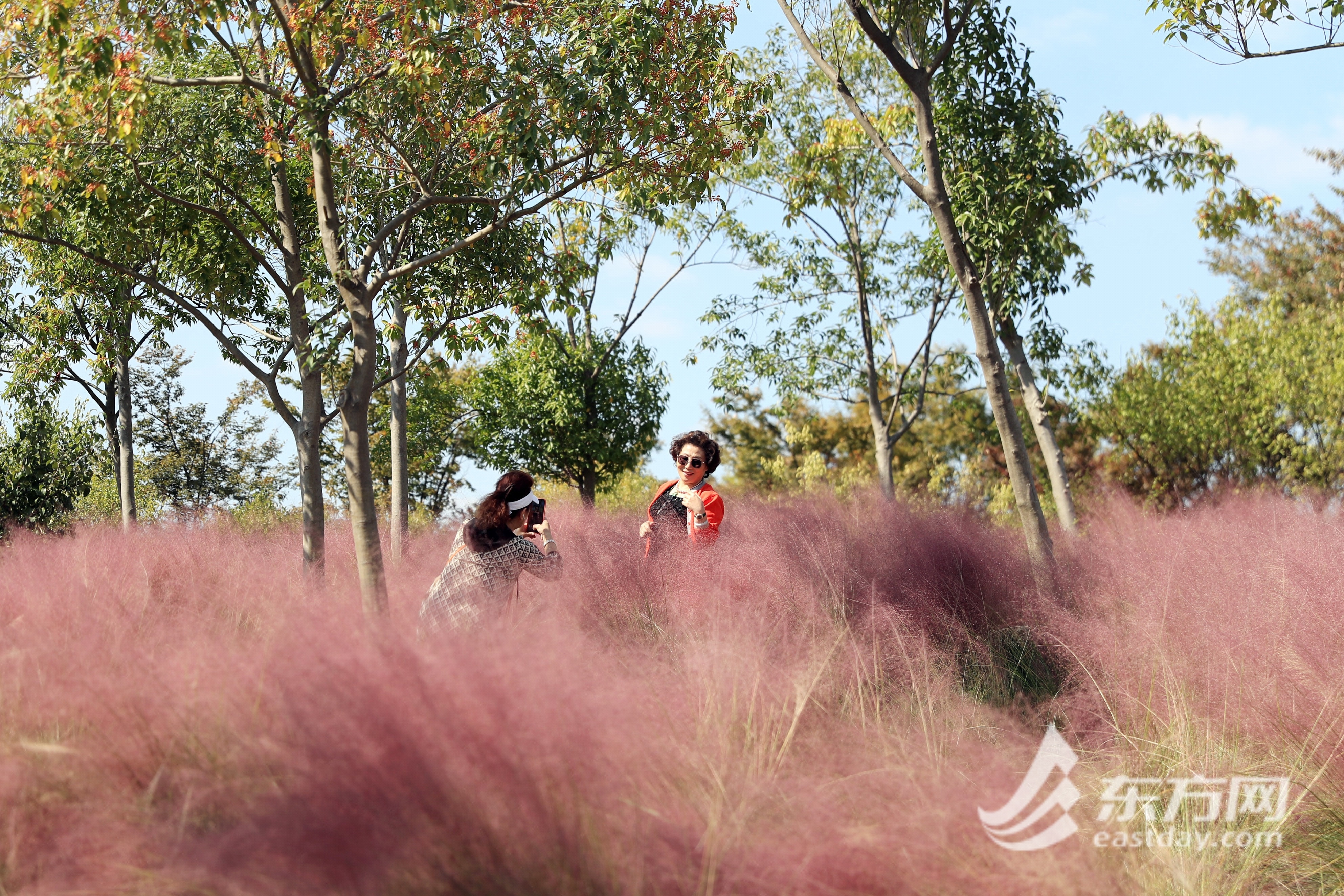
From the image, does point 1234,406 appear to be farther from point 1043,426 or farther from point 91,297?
point 91,297

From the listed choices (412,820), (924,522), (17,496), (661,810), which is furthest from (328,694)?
(17,496)

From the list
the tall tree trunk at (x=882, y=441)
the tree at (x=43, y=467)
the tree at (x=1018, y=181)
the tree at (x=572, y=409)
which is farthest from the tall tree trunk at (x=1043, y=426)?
the tree at (x=43, y=467)

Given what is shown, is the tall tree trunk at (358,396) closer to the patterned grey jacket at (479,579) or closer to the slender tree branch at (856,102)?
the patterned grey jacket at (479,579)

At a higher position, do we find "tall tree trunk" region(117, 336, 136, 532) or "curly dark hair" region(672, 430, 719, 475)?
"tall tree trunk" region(117, 336, 136, 532)

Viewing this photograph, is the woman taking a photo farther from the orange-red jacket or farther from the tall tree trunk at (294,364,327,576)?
the tall tree trunk at (294,364,327,576)

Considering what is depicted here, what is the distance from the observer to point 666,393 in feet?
65.9

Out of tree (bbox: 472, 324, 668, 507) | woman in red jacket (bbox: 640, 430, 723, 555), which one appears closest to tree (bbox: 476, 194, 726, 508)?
tree (bbox: 472, 324, 668, 507)

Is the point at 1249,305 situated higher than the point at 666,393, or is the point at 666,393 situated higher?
the point at 1249,305

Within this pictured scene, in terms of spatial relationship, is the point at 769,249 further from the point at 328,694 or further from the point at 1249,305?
the point at 1249,305

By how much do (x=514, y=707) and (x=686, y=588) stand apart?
311 centimetres

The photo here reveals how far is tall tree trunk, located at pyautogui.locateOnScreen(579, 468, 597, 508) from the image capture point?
63.0 feet

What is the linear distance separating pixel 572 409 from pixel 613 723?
629 inches

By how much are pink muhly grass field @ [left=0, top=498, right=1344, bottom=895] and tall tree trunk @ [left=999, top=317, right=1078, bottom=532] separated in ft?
11.2

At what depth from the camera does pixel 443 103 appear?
741 centimetres
